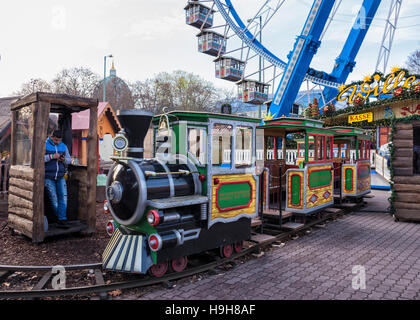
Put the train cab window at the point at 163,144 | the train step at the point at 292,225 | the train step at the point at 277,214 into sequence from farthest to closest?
the train step at the point at 277,214, the train step at the point at 292,225, the train cab window at the point at 163,144

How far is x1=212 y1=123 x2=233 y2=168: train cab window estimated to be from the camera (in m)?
5.34

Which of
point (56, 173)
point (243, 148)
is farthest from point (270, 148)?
point (56, 173)

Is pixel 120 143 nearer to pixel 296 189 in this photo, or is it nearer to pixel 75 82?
pixel 296 189

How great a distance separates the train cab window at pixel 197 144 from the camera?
15.8 feet

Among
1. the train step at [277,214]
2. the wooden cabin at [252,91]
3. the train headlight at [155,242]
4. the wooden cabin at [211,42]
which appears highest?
the wooden cabin at [211,42]

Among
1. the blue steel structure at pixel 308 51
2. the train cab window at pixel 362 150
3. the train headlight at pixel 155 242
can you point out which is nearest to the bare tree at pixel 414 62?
the blue steel structure at pixel 308 51

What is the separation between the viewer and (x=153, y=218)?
154 inches

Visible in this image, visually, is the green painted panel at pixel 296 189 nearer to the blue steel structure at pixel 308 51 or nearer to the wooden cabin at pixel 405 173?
the wooden cabin at pixel 405 173

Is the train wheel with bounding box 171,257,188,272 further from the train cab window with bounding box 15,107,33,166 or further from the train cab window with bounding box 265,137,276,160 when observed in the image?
the train cab window with bounding box 265,137,276,160

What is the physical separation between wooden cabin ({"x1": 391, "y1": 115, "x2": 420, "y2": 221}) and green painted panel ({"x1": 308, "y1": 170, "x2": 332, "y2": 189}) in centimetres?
168

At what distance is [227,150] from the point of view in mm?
5551

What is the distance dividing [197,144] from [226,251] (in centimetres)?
177

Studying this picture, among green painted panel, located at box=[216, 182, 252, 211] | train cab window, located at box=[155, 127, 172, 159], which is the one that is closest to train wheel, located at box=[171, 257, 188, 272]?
green painted panel, located at box=[216, 182, 252, 211]

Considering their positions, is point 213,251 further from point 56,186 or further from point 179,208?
point 56,186
